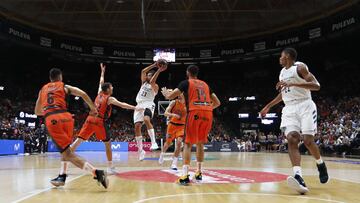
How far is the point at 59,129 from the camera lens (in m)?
5.74

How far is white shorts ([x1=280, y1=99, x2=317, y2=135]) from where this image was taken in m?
5.95

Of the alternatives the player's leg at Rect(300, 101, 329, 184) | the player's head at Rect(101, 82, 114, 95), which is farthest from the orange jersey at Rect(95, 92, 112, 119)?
the player's leg at Rect(300, 101, 329, 184)

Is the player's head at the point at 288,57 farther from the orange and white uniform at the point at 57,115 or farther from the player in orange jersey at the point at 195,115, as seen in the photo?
the orange and white uniform at the point at 57,115

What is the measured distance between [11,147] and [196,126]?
15446 millimetres

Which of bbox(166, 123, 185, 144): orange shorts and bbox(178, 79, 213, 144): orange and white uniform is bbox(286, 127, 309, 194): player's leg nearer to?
bbox(178, 79, 213, 144): orange and white uniform

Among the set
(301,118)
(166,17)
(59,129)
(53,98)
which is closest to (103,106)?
(53,98)

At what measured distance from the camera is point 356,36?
2778 centimetres

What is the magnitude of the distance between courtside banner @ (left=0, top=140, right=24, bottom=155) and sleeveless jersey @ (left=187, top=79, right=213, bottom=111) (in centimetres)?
1462

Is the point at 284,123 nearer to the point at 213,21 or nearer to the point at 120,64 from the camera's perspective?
the point at 213,21

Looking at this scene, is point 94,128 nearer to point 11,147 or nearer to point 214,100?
point 214,100

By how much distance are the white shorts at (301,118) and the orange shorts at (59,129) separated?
348 cm

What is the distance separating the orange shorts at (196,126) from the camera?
21.8 ft

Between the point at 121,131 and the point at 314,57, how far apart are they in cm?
1893

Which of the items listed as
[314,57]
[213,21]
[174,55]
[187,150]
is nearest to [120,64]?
[174,55]
